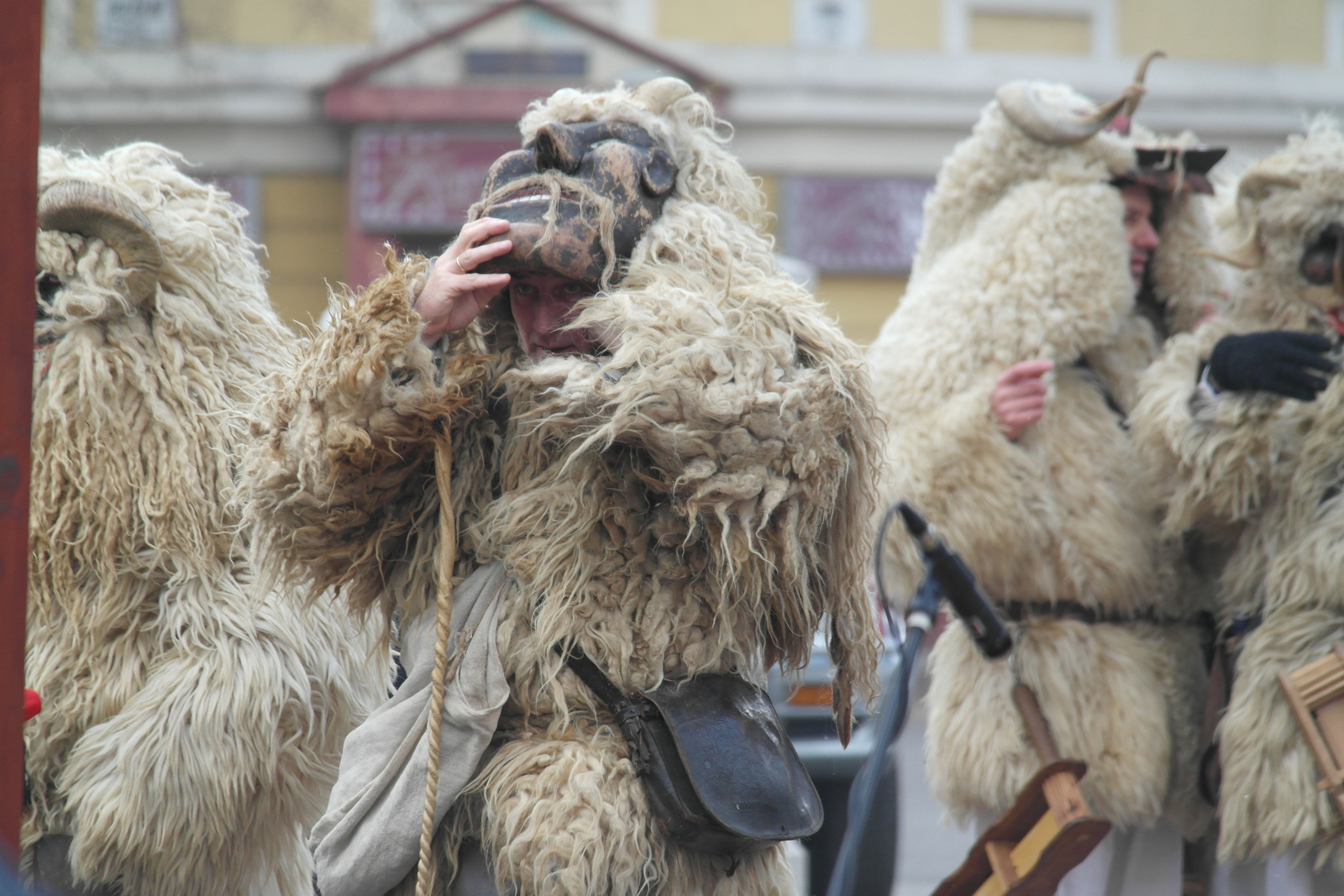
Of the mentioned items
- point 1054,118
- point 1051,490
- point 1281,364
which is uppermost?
point 1054,118

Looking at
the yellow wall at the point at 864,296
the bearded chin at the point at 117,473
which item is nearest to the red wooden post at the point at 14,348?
the bearded chin at the point at 117,473

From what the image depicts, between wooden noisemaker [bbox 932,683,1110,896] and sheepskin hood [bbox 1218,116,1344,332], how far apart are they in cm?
118

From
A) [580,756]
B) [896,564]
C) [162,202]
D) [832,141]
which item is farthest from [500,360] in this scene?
[832,141]

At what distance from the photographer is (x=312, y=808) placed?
7.15 feet

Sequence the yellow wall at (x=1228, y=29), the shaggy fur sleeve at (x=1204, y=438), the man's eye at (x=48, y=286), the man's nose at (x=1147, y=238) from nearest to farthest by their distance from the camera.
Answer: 1. the man's eye at (x=48, y=286)
2. the shaggy fur sleeve at (x=1204, y=438)
3. the man's nose at (x=1147, y=238)
4. the yellow wall at (x=1228, y=29)

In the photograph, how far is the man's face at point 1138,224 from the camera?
300 cm

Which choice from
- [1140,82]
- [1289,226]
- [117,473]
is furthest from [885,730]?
[1140,82]

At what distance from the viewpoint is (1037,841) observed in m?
2.36

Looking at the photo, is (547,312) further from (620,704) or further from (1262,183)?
(1262,183)

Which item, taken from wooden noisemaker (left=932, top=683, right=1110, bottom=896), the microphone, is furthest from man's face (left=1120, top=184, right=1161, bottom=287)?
wooden noisemaker (left=932, top=683, right=1110, bottom=896)

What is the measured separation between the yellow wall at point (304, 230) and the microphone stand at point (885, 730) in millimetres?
8243

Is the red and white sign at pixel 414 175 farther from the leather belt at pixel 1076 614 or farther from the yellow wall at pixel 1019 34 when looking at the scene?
the leather belt at pixel 1076 614

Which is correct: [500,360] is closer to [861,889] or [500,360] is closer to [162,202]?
[162,202]

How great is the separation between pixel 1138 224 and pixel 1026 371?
0.58m
